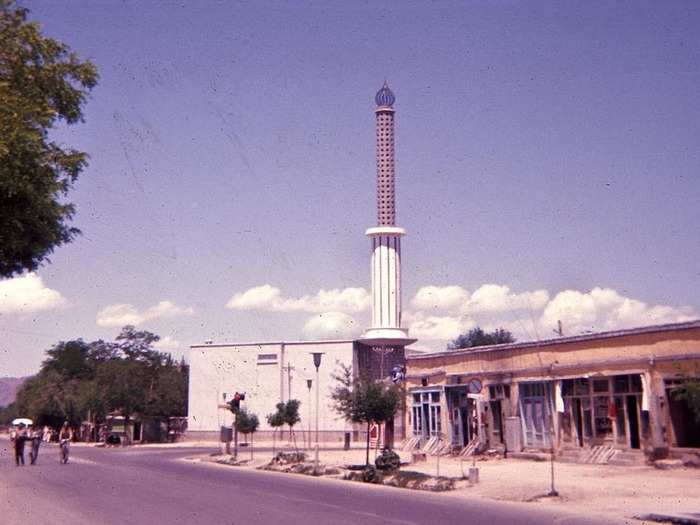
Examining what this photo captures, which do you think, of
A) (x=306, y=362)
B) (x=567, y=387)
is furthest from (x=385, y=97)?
(x=567, y=387)

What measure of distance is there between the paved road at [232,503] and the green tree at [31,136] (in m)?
6.76

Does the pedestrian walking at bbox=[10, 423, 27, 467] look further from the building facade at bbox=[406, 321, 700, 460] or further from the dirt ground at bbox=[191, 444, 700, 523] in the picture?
the building facade at bbox=[406, 321, 700, 460]

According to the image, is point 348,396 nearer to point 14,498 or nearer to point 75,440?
point 14,498

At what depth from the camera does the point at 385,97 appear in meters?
90.5

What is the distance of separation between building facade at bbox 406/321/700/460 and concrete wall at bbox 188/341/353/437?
100ft

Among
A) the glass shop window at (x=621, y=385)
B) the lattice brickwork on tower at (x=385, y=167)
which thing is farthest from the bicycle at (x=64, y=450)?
the lattice brickwork on tower at (x=385, y=167)

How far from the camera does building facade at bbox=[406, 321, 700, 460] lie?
3042cm

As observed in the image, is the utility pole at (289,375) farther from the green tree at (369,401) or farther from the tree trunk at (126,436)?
the green tree at (369,401)

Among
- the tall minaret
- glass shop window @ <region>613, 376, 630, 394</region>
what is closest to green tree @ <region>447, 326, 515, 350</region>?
the tall minaret

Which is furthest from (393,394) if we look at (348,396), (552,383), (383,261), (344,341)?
(383,261)

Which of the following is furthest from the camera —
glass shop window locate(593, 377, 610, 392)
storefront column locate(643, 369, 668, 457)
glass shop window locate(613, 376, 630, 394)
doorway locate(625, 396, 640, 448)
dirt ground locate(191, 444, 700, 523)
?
glass shop window locate(593, 377, 610, 392)

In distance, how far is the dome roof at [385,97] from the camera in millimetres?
90250

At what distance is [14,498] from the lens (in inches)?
840

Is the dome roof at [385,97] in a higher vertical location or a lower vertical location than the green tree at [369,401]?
higher
